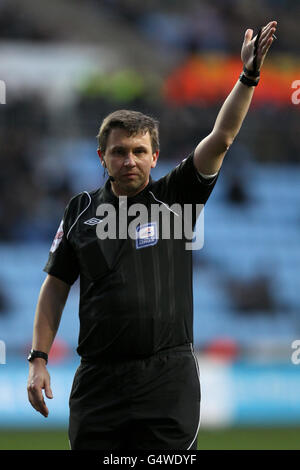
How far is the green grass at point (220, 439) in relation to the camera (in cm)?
804

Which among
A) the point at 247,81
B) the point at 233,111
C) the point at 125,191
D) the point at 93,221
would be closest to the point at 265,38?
the point at 247,81

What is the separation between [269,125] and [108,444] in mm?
11944

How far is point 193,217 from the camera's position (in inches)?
141

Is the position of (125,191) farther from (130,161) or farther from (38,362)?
(38,362)

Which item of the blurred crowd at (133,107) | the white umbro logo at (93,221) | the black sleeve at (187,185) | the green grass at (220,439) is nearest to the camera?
the black sleeve at (187,185)

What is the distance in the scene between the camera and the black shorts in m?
3.41

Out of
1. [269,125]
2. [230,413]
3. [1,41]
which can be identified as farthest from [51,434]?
[1,41]

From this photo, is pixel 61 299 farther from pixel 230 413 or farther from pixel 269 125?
pixel 269 125

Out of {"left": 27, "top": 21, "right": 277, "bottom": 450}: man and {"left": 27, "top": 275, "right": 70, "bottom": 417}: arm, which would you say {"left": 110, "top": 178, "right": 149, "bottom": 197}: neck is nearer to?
{"left": 27, "top": 21, "right": 277, "bottom": 450}: man

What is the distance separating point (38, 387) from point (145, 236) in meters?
0.75

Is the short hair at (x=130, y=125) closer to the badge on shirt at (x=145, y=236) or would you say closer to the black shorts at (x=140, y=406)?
the badge on shirt at (x=145, y=236)

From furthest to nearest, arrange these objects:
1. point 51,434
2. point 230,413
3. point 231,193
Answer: point 231,193 → point 230,413 → point 51,434

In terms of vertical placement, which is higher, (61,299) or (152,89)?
(152,89)

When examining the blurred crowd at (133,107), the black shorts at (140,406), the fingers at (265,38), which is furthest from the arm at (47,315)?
the blurred crowd at (133,107)
